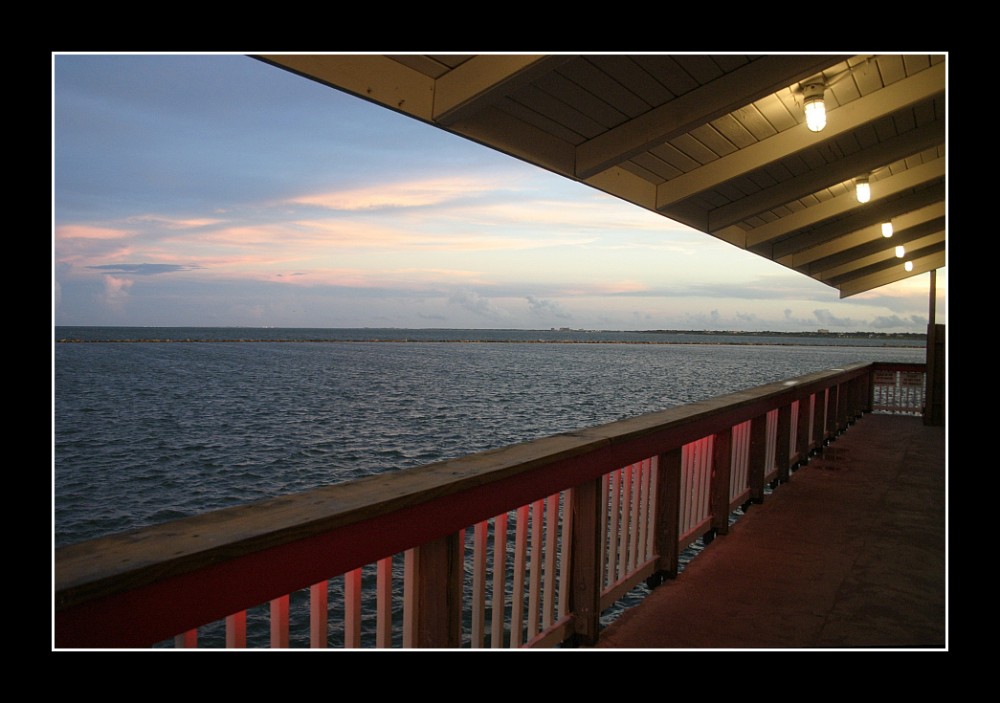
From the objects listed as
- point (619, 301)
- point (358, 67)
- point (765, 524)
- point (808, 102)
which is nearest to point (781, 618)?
point (765, 524)

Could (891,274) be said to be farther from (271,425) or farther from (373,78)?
(271,425)

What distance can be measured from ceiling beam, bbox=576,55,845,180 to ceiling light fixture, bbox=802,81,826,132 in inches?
15.4

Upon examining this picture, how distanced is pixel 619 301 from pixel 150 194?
164 ft

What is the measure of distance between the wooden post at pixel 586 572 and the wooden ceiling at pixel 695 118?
1.65m

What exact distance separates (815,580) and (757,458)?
55.1 inches

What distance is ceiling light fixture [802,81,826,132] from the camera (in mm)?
3346

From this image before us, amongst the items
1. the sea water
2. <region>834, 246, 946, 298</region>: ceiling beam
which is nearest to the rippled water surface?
the sea water

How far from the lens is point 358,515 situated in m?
1.37

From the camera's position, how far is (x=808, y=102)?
3.37 meters

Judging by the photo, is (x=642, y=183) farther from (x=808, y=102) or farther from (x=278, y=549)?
(x=278, y=549)

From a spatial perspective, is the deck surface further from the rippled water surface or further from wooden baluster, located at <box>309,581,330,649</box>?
the rippled water surface

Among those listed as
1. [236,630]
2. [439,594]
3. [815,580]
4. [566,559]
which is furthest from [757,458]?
[236,630]
